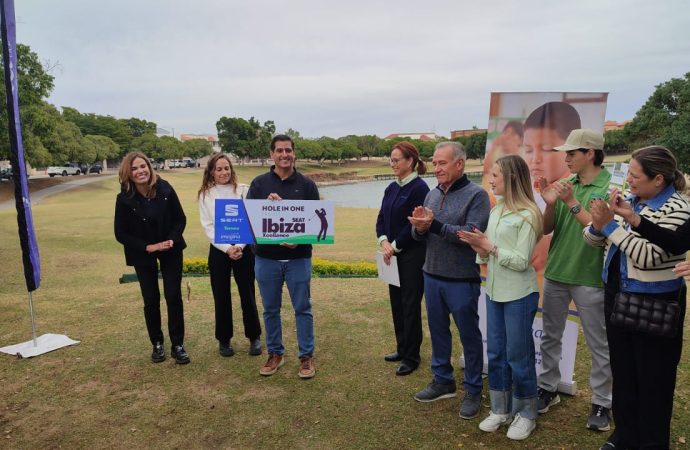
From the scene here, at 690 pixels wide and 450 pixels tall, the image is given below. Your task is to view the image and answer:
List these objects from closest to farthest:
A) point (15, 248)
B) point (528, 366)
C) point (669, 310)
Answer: point (669, 310) → point (528, 366) → point (15, 248)

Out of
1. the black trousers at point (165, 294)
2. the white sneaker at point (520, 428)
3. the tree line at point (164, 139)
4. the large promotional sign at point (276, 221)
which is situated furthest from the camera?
Answer: the tree line at point (164, 139)

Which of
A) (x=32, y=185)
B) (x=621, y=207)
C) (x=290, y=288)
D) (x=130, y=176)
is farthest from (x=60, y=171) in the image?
(x=621, y=207)

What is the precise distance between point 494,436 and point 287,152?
121 inches

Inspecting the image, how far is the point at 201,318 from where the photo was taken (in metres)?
6.61

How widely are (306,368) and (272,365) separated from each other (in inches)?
14.6

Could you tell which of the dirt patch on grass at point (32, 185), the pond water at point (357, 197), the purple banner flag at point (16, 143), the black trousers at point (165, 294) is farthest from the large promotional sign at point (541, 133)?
the dirt patch on grass at point (32, 185)

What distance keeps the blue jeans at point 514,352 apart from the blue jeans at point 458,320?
0.21 m

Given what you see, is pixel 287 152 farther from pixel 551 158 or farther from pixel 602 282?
pixel 602 282

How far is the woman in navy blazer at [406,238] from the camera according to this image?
4609 mm

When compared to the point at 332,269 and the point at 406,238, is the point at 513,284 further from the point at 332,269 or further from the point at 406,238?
the point at 332,269

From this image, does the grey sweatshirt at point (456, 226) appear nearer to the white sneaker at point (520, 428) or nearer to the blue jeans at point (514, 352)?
the blue jeans at point (514, 352)

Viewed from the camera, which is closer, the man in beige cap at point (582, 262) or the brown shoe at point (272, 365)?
the man in beige cap at point (582, 262)

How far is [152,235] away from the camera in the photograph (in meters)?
5.12

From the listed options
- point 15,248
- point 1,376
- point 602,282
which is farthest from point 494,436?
point 15,248
